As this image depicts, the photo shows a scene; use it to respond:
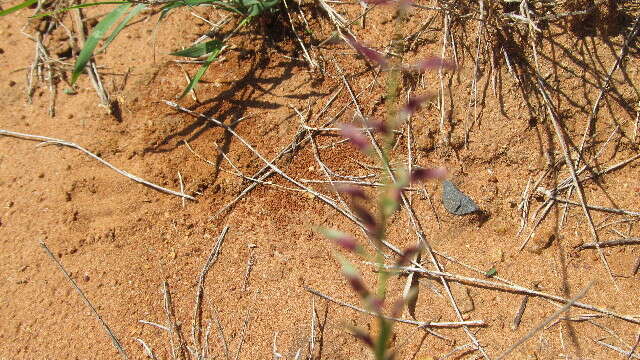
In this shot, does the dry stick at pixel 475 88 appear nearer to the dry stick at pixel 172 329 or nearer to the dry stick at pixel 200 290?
the dry stick at pixel 200 290

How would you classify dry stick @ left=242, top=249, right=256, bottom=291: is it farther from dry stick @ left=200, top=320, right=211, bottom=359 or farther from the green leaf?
the green leaf

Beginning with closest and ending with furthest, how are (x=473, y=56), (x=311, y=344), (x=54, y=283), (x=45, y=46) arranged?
(x=311, y=344)
(x=54, y=283)
(x=473, y=56)
(x=45, y=46)

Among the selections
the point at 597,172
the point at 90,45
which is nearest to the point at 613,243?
the point at 597,172

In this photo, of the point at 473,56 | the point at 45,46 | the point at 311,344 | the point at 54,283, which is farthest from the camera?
the point at 45,46

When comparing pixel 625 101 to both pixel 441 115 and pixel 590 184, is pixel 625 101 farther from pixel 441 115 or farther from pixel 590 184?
pixel 441 115

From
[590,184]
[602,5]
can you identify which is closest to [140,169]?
[590,184]

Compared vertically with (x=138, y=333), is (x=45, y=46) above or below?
above

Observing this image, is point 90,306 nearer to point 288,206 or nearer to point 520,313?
point 288,206
